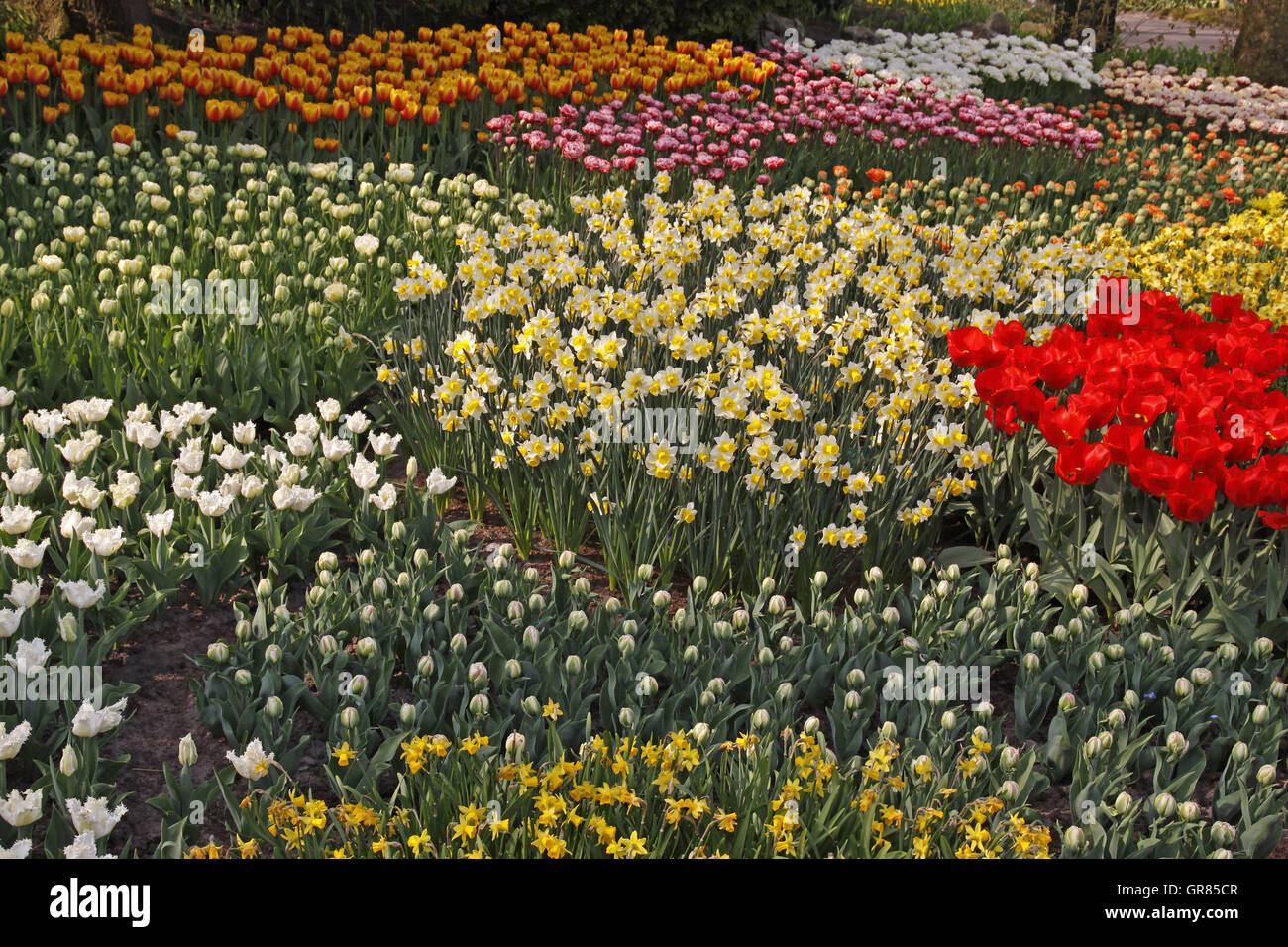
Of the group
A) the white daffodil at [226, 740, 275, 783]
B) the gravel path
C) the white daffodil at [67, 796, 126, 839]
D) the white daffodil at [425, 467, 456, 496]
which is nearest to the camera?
the white daffodil at [67, 796, 126, 839]

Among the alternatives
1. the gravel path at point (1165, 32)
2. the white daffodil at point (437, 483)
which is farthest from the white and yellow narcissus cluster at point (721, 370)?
the gravel path at point (1165, 32)

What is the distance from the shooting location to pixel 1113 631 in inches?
144

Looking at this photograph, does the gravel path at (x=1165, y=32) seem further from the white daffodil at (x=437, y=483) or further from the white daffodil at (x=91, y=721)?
the white daffodil at (x=91, y=721)

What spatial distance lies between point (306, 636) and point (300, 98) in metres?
5.08

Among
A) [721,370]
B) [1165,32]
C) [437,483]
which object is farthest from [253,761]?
[1165,32]

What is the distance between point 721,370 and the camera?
3777 mm

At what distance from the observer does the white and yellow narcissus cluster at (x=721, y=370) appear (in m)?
3.59

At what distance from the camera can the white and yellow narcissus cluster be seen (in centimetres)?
359

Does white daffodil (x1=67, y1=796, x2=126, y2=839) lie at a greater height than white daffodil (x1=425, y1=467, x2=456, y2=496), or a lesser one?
lesser

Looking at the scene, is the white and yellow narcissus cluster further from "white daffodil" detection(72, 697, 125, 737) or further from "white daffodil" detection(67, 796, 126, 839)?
"white daffodil" detection(67, 796, 126, 839)

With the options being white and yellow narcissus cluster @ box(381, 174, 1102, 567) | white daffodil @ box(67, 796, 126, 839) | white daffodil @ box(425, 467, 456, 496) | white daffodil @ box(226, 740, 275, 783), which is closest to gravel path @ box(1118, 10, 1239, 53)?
white and yellow narcissus cluster @ box(381, 174, 1102, 567)

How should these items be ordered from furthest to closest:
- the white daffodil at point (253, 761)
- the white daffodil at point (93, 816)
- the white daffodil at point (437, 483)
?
the white daffodil at point (437, 483) < the white daffodil at point (253, 761) < the white daffodil at point (93, 816)
